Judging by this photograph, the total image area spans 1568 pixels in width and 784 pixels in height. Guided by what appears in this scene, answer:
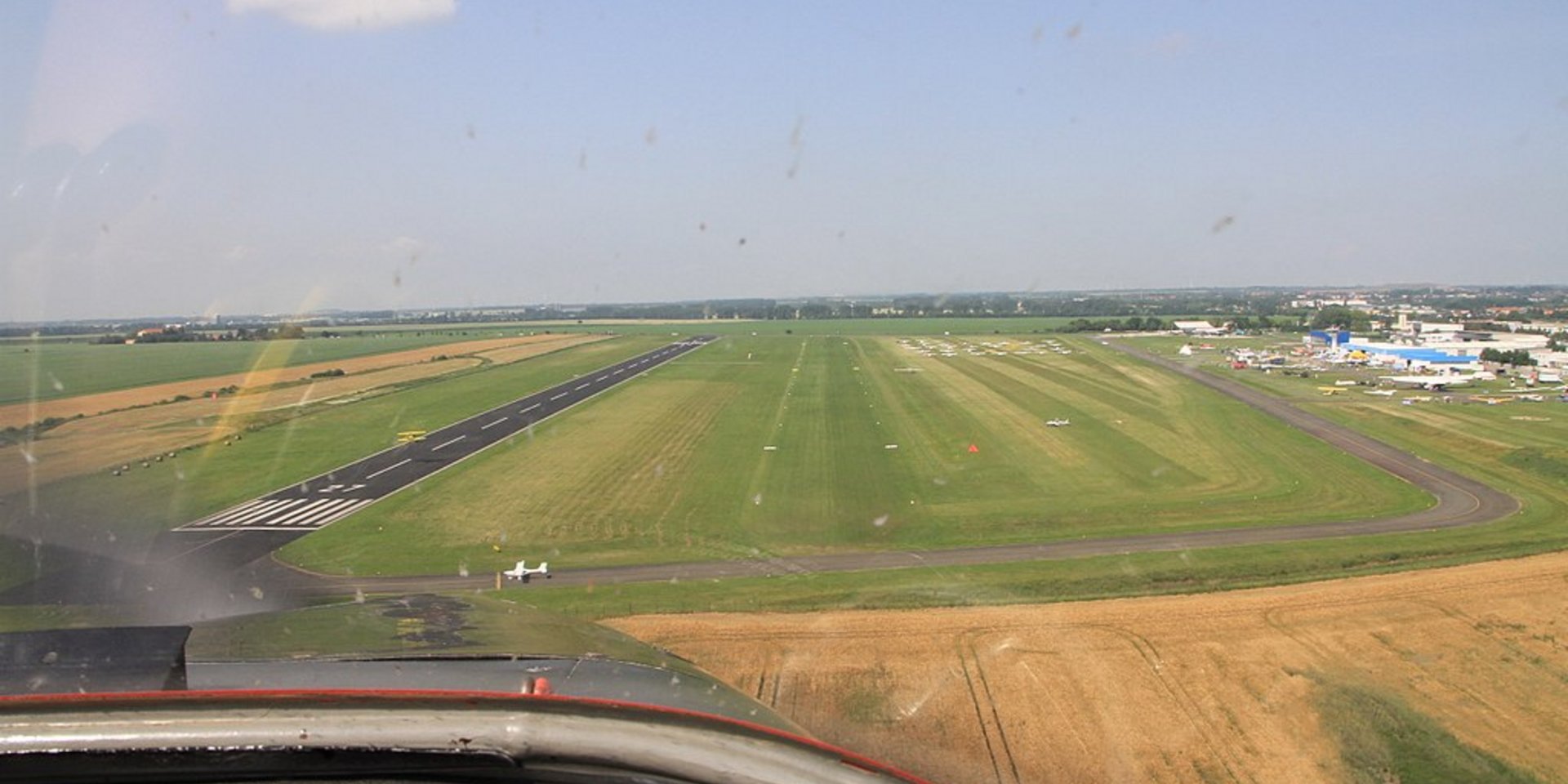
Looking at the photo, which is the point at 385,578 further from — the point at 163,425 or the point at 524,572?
the point at 163,425

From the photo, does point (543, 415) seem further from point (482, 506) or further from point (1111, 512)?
point (1111, 512)

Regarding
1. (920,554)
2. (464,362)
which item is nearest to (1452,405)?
(920,554)

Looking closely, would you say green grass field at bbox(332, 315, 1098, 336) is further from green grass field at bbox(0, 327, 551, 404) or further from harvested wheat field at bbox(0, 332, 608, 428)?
green grass field at bbox(0, 327, 551, 404)

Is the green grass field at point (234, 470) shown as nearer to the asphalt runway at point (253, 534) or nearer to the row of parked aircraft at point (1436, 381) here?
the asphalt runway at point (253, 534)

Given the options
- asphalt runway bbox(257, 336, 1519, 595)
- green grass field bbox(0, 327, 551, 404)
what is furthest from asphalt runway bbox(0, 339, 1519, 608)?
green grass field bbox(0, 327, 551, 404)

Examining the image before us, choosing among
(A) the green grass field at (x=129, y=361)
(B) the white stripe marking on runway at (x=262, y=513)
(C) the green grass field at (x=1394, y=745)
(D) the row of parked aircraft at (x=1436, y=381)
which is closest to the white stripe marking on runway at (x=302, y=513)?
(B) the white stripe marking on runway at (x=262, y=513)
